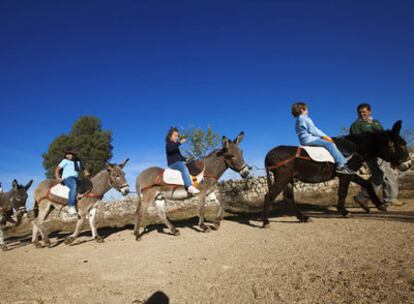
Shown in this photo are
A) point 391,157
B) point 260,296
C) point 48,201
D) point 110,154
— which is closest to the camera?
point 260,296

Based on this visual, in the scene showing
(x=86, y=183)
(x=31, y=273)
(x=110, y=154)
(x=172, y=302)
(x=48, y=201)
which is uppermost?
(x=110, y=154)

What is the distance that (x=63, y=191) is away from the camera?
8258mm

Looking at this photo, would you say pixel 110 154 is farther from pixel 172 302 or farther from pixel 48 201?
pixel 172 302

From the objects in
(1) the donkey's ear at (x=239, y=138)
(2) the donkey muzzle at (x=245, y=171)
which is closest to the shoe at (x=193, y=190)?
(2) the donkey muzzle at (x=245, y=171)

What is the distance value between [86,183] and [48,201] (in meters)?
1.41

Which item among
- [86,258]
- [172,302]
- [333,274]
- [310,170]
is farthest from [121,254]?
[310,170]

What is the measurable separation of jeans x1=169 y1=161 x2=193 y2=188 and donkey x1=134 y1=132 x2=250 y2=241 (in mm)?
337

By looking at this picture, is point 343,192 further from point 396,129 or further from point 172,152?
point 172,152

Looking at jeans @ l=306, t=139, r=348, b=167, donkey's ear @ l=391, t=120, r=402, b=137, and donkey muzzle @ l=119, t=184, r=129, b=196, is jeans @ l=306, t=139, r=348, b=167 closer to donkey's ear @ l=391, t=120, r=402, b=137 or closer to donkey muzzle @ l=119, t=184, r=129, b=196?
donkey's ear @ l=391, t=120, r=402, b=137

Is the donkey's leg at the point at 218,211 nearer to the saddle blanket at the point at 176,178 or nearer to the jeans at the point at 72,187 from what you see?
the saddle blanket at the point at 176,178

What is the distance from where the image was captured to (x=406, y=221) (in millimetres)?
5379

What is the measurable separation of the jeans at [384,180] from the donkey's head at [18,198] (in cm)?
1165

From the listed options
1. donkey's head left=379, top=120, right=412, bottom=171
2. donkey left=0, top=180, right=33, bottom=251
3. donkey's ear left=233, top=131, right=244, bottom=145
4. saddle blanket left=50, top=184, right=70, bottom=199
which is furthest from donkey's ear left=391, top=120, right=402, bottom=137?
donkey left=0, top=180, right=33, bottom=251

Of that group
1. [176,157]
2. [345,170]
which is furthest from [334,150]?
[176,157]
